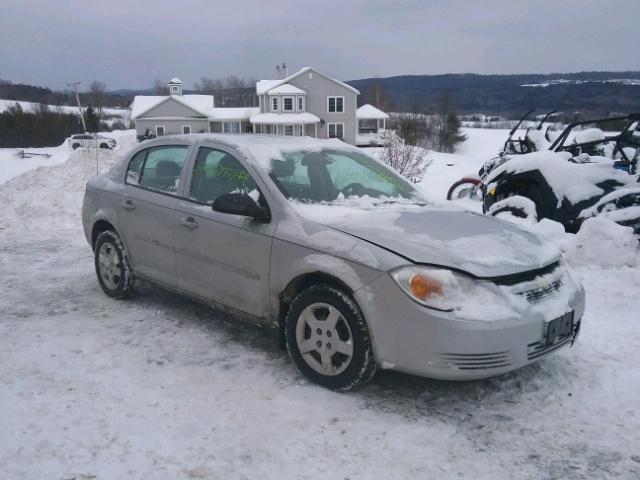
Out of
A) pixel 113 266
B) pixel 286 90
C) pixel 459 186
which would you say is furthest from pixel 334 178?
pixel 286 90

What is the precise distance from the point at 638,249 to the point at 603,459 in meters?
4.07

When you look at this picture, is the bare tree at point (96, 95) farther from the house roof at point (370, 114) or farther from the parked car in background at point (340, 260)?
the parked car in background at point (340, 260)

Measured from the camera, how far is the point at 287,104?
50.6 metres

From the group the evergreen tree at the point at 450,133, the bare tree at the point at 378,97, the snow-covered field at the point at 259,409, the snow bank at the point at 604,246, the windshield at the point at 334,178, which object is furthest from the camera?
the bare tree at the point at 378,97

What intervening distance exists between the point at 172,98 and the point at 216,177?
53504 millimetres

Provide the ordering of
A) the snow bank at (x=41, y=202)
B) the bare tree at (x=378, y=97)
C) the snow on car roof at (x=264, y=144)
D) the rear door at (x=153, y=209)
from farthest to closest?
the bare tree at (x=378, y=97)
the snow bank at (x=41, y=202)
the rear door at (x=153, y=209)
the snow on car roof at (x=264, y=144)

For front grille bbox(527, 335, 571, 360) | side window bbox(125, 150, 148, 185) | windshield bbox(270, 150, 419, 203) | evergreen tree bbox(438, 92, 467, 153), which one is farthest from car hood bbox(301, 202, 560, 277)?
evergreen tree bbox(438, 92, 467, 153)

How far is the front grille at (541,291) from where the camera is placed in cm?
343

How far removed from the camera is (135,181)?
17.6 feet

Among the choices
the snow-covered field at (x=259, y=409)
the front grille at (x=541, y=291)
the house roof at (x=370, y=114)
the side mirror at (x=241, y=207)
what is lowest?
the snow-covered field at (x=259, y=409)

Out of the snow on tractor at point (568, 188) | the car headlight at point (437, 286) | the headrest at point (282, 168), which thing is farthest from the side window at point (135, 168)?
the snow on tractor at point (568, 188)

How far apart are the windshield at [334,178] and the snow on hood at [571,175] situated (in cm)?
383

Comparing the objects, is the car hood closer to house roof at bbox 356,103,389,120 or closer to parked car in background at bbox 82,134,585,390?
parked car in background at bbox 82,134,585,390

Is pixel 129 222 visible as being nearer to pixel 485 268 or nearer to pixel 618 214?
pixel 485 268
